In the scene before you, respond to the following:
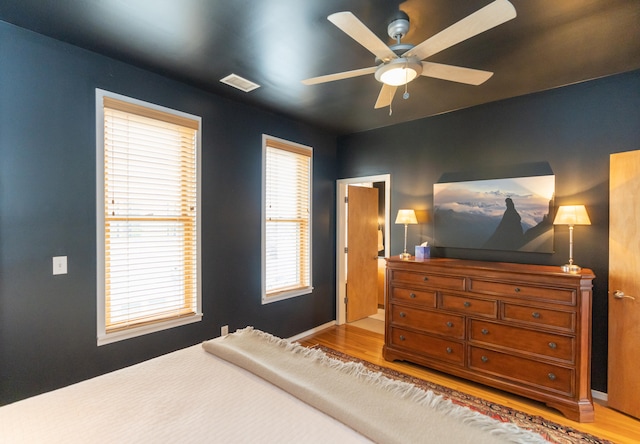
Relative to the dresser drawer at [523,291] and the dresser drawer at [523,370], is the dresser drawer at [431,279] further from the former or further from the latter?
the dresser drawer at [523,370]

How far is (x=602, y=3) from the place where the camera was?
164 centimetres

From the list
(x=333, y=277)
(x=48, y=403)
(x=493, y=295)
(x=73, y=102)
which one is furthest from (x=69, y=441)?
(x=333, y=277)

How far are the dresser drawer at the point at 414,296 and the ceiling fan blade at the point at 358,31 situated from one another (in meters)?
2.17

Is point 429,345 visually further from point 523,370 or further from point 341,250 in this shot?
point 341,250

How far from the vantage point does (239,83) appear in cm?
265

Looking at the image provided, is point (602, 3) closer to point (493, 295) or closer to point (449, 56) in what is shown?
point (449, 56)

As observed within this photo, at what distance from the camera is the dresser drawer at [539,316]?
229cm

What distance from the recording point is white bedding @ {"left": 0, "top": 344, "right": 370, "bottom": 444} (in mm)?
1061

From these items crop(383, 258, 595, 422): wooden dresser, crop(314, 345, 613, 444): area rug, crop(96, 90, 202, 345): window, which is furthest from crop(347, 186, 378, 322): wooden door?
crop(96, 90, 202, 345): window

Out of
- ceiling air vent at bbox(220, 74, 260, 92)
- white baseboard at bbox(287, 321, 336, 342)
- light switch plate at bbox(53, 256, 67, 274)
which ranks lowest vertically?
A: white baseboard at bbox(287, 321, 336, 342)

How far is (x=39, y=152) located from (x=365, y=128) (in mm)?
3290

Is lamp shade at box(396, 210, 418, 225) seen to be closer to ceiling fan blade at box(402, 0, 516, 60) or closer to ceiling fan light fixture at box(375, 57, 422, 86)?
ceiling fan light fixture at box(375, 57, 422, 86)

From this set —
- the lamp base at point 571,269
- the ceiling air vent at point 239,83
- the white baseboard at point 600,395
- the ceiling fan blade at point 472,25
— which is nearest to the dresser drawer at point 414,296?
the lamp base at point 571,269

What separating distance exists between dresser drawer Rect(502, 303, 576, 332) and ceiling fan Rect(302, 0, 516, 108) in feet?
6.03
